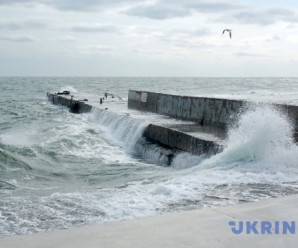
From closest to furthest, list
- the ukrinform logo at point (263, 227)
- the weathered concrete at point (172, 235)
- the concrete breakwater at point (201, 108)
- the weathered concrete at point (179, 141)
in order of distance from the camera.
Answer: the weathered concrete at point (172, 235) < the ukrinform logo at point (263, 227) < the weathered concrete at point (179, 141) < the concrete breakwater at point (201, 108)

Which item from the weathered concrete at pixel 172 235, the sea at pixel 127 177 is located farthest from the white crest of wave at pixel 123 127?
the weathered concrete at pixel 172 235

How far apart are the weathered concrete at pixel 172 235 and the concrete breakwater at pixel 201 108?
5561 mm

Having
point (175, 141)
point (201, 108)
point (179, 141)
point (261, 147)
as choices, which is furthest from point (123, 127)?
point (261, 147)

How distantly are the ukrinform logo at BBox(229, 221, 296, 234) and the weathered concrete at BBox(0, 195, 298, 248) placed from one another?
0.15 feet

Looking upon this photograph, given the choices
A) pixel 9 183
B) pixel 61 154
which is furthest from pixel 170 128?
pixel 9 183

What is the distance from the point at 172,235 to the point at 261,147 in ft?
15.9

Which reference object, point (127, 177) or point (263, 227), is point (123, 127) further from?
point (263, 227)

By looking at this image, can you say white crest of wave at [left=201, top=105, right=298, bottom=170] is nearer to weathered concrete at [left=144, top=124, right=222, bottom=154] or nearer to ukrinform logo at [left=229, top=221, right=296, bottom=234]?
weathered concrete at [left=144, top=124, right=222, bottom=154]

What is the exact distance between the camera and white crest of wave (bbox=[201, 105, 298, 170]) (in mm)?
7032

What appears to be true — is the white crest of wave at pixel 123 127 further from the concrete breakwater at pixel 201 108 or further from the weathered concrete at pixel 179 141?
the concrete breakwater at pixel 201 108

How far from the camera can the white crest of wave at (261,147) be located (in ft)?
23.1

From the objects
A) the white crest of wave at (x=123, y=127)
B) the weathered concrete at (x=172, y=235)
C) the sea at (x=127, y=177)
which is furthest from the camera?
the white crest of wave at (x=123, y=127)

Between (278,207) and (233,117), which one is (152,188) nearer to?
(278,207)

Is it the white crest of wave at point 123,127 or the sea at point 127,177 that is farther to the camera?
the white crest of wave at point 123,127
